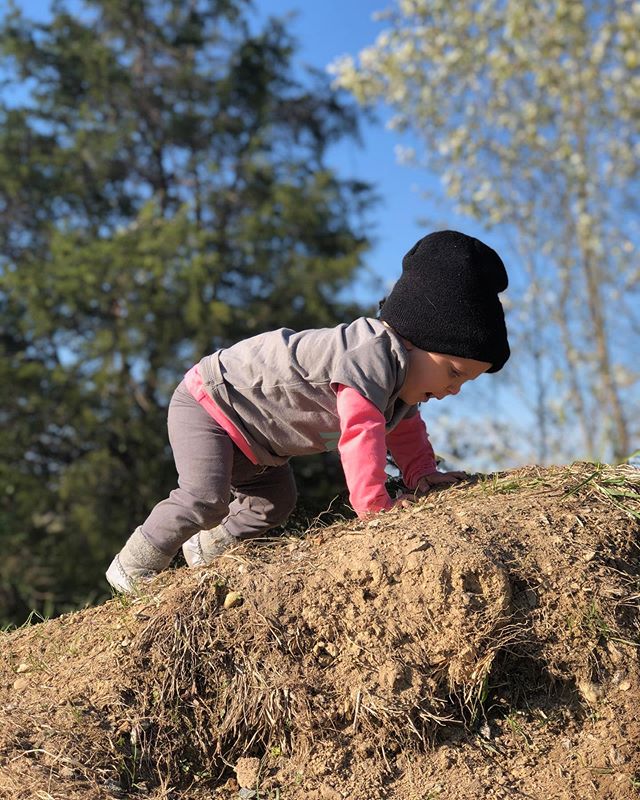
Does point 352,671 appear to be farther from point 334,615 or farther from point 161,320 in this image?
point 161,320

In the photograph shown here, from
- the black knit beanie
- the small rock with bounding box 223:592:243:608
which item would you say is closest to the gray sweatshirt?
the black knit beanie

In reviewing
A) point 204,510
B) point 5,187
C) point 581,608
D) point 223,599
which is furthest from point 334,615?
point 5,187

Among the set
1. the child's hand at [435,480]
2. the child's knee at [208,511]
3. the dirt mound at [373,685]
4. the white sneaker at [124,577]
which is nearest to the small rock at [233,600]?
the dirt mound at [373,685]

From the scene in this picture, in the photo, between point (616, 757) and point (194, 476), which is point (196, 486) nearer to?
point (194, 476)

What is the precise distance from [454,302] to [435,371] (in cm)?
31

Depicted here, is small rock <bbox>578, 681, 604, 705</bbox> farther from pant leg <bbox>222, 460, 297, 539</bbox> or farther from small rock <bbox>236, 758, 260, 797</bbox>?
pant leg <bbox>222, 460, 297, 539</bbox>

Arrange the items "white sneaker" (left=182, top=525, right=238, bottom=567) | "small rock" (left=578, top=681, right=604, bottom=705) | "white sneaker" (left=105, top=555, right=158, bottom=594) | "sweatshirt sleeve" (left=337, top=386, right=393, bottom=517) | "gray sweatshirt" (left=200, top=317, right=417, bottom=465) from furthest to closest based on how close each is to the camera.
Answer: "white sneaker" (left=182, top=525, right=238, bottom=567) → "white sneaker" (left=105, top=555, right=158, bottom=594) → "gray sweatshirt" (left=200, top=317, right=417, bottom=465) → "sweatshirt sleeve" (left=337, top=386, right=393, bottom=517) → "small rock" (left=578, top=681, right=604, bottom=705)

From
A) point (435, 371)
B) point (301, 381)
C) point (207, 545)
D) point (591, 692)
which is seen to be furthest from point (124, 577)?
point (591, 692)

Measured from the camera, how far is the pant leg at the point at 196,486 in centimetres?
363

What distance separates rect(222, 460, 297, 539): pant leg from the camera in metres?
4.05

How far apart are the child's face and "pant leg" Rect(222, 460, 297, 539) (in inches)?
32.8

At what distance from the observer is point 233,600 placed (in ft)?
9.32

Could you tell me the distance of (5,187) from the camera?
17.0 meters

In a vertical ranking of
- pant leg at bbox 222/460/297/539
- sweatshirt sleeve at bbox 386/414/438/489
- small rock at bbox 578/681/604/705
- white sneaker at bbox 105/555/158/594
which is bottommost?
small rock at bbox 578/681/604/705
